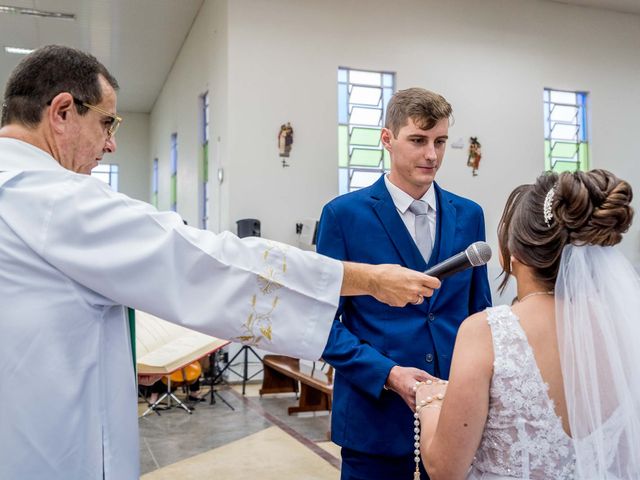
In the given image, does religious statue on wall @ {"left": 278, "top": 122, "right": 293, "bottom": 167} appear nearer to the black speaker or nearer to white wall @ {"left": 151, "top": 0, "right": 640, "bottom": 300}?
white wall @ {"left": 151, "top": 0, "right": 640, "bottom": 300}

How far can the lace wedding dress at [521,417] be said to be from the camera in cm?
139

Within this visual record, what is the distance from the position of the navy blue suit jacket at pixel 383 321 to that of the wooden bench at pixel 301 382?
3801 millimetres

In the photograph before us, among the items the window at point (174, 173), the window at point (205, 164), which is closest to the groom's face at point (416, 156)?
the window at point (205, 164)

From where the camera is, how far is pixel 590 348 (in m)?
1.41

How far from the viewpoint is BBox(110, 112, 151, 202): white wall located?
16.8m

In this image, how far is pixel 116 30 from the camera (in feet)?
36.8

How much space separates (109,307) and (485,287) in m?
1.16

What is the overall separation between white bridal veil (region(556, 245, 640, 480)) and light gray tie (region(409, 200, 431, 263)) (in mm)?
516

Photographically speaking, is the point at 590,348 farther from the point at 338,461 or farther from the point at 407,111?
the point at 338,461

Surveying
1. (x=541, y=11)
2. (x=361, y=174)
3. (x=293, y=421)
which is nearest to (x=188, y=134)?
(x=361, y=174)

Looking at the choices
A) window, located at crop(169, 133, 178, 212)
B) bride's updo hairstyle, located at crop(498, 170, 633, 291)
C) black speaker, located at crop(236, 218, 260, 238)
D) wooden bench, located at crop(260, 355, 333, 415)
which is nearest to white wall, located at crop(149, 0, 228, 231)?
window, located at crop(169, 133, 178, 212)

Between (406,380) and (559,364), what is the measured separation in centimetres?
38

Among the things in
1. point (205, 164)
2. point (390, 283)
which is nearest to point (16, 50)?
point (205, 164)

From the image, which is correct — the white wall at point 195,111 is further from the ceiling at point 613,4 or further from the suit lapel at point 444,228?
the suit lapel at point 444,228
